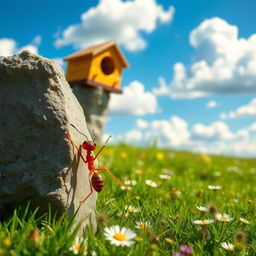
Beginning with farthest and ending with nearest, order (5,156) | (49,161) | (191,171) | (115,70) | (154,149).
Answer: (115,70), (154,149), (191,171), (5,156), (49,161)

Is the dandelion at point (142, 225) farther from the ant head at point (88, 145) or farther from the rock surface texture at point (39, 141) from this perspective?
the ant head at point (88, 145)

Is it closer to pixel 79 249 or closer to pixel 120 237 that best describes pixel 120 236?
pixel 120 237

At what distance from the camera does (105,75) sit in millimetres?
11172

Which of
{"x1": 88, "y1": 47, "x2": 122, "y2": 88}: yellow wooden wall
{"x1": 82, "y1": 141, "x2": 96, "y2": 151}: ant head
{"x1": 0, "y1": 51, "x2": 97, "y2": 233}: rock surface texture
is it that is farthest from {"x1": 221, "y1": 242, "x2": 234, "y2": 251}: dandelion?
{"x1": 88, "y1": 47, "x2": 122, "y2": 88}: yellow wooden wall

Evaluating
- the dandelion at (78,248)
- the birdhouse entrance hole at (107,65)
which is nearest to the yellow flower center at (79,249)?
the dandelion at (78,248)

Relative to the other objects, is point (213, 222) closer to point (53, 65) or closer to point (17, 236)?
point (17, 236)

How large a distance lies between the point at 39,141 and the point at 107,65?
31.5ft

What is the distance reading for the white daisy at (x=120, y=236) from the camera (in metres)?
1.93

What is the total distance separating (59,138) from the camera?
7.23 feet

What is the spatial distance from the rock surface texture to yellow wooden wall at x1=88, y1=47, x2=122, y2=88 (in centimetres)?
805

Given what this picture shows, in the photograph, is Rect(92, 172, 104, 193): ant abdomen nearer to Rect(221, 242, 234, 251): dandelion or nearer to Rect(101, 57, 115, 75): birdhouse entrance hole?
Rect(221, 242, 234, 251): dandelion

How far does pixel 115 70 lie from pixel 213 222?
917 centimetres

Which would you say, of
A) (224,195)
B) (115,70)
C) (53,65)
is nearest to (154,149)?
(115,70)

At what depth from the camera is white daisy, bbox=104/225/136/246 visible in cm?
193
